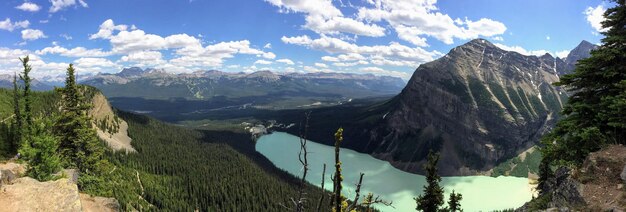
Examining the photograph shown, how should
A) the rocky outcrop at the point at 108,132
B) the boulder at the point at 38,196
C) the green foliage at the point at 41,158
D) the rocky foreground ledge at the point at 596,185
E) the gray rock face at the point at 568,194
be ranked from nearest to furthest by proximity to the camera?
the rocky foreground ledge at the point at 596,185, the gray rock face at the point at 568,194, the boulder at the point at 38,196, the green foliage at the point at 41,158, the rocky outcrop at the point at 108,132

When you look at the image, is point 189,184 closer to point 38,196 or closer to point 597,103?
point 38,196

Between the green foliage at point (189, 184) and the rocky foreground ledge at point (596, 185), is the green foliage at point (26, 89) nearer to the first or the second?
the green foliage at point (189, 184)

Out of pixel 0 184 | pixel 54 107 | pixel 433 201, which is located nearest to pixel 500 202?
pixel 433 201

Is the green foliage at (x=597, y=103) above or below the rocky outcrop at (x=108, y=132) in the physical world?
above

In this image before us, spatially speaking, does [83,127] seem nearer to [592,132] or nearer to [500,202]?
[592,132]

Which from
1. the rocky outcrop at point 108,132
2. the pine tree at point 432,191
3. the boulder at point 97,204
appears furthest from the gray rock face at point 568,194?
the rocky outcrop at point 108,132

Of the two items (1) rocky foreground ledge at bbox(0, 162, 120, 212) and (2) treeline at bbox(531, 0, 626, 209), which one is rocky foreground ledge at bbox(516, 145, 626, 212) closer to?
(2) treeline at bbox(531, 0, 626, 209)

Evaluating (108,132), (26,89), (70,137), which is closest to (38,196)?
(70,137)

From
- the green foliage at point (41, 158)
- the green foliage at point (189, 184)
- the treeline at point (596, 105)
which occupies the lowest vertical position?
the green foliage at point (189, 184)

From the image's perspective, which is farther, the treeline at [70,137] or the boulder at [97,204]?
the treeline at [70,137]
